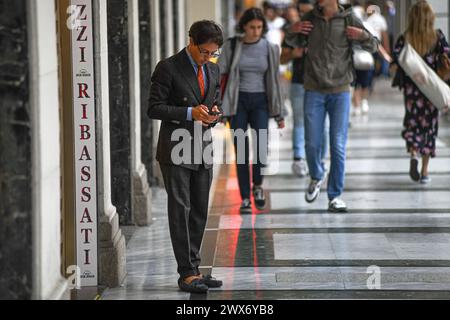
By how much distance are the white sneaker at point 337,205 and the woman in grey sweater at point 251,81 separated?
86 cm

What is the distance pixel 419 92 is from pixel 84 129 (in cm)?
595

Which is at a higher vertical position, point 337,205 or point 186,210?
point 186,210

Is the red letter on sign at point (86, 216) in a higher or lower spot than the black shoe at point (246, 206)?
higher

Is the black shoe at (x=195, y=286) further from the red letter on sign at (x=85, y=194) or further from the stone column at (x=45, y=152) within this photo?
the stone column at (x=45, y=152)

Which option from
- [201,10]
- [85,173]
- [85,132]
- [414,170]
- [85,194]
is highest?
[201,10]

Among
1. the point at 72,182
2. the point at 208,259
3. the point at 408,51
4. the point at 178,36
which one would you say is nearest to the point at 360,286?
the point at 208,259

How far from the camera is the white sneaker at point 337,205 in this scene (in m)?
11.3

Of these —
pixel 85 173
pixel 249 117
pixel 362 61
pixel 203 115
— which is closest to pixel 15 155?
pixel 203 115

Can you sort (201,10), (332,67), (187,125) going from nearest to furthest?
(187,125)
(332,67)
(201,10)

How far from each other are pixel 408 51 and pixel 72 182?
543 centimetres

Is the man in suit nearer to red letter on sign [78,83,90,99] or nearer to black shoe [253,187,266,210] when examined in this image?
red letter on sign [78,83,90,99]

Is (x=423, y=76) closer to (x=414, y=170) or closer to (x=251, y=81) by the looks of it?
(x=414, y=170)

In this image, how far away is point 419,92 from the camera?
13016 millimetres

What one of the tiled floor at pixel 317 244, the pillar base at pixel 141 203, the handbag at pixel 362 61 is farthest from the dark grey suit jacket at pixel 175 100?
the handbag at pixel 362 61
